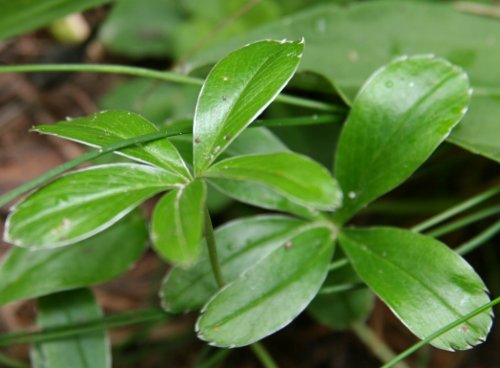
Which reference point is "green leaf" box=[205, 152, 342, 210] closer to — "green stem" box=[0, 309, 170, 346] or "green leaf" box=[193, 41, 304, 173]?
"green leaf" box=[193, 41, 304, 173]

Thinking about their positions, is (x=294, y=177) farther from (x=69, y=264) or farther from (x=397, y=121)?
(x=69, y=264)

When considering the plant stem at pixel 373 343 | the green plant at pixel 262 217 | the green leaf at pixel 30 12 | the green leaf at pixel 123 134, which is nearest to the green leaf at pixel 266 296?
the green plant at pixel 262 217

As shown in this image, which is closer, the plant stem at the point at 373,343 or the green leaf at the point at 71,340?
the green leaf at the point at 71,340

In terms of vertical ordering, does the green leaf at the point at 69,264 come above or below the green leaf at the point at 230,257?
above

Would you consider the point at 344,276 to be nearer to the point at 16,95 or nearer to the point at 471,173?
the point at 471,173

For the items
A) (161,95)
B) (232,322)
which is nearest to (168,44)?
(161,95)

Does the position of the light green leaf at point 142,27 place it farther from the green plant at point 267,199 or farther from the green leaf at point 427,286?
the green leaf at point 427,286
